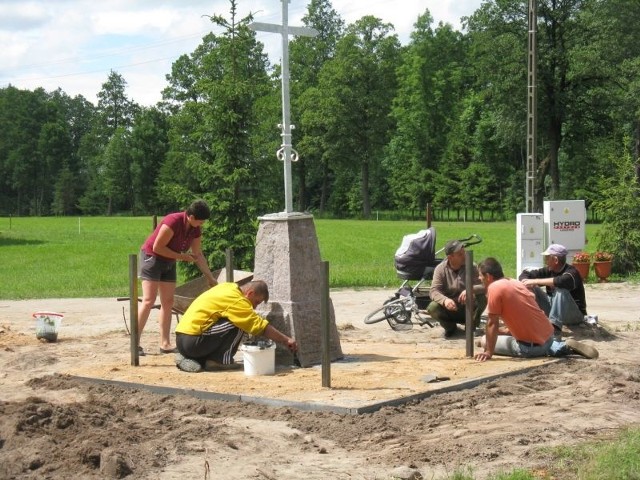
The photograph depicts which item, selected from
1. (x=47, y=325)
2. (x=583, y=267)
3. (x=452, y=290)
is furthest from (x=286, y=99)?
(x=583, y=267)

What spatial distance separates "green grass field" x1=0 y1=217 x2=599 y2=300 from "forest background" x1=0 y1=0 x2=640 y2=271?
2.86 m

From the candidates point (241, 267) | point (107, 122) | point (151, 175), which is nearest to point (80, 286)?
point (241, 267)

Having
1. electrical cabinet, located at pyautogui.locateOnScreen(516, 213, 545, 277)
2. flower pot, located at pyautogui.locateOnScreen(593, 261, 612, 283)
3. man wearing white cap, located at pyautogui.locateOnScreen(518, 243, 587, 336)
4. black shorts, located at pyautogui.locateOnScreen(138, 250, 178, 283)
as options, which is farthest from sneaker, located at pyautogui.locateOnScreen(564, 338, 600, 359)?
flower pot, located at pyautogui.locateOnScreen(593, 261, 612, 283)

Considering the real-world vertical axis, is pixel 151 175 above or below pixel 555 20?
below

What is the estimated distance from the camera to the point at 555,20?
52188 millimetres

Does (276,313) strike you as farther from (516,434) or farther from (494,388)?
(516,434)

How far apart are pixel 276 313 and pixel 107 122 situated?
323 ft

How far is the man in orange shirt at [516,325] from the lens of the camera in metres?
9.48

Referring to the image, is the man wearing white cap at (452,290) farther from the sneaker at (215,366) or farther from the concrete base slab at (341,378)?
the sneaker at (215,366)

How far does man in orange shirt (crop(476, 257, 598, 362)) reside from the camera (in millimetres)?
9477

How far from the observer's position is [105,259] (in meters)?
33.3

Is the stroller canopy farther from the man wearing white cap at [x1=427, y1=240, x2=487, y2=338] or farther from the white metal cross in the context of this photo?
the white metal cross

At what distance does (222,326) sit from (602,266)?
1267cm

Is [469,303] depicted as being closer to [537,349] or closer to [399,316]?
[537,349]
